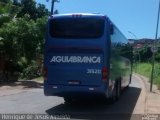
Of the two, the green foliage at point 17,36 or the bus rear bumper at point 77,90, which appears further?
the green foliage at point 17,36

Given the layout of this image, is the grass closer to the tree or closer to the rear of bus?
the tree

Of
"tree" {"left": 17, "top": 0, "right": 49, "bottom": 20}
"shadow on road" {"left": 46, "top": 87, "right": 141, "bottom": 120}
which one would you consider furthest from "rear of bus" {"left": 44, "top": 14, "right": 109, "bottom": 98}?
"tree" {"left": 17, "top": 0, "right": 49, "bottom": 20}

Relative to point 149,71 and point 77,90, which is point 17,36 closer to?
point 77,90

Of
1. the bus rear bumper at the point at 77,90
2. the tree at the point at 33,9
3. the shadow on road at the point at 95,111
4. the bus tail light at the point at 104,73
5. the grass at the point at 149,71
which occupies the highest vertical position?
the tree at the point at 33,9

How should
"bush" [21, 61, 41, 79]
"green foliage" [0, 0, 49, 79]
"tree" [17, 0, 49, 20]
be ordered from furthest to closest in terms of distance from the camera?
"tree" [17, 0, 49, 20], "bush" [21, 61, 41, 79], "green foliage" [0, 0, 49, 79]

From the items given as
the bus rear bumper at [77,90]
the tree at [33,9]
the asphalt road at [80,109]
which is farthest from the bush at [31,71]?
the bus rear bumper at [77,90]

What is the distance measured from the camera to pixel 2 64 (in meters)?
34.7

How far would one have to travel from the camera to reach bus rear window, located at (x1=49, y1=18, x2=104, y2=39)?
16.9 m

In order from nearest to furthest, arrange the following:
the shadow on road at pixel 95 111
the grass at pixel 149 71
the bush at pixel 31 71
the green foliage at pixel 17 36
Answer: the shadow on road at pixel 95 111
the green foliage at pixel 17 36
the grass at pixel 149 71
the bush at pixel 31 71

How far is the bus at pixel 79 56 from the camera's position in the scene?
54.6 ft

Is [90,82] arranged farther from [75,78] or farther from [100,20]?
[100,20]

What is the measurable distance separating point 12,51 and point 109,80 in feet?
56.1

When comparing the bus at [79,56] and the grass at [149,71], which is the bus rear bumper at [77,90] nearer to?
the bus at [79,56]

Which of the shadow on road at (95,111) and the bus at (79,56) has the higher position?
the bus at (79,56)
